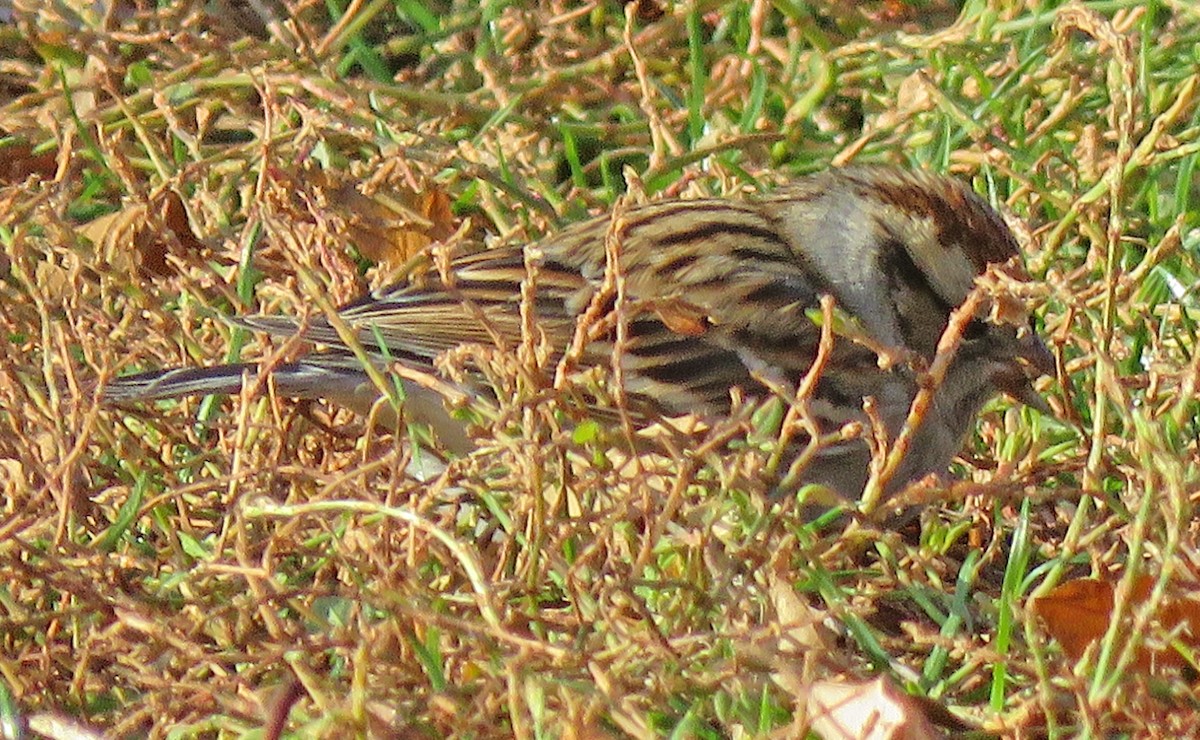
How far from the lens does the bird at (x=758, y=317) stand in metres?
3.67

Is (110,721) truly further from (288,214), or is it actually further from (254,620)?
(288,214)

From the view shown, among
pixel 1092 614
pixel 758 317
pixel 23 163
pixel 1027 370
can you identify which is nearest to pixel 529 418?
pixel 1092 614

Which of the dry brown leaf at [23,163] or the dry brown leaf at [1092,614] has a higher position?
the dry brown leaf at [1092,614]

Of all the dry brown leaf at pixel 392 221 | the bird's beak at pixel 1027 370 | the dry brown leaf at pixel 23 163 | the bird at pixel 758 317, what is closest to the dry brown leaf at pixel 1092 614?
the bird at pixel 758 317

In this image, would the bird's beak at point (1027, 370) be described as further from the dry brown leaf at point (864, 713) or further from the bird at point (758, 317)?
the dry brown leaf at point (864, 713)

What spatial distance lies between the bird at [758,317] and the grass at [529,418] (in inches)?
4.4

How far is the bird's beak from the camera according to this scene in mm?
3742

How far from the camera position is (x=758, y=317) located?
3869 mm

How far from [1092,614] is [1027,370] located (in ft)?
3.03

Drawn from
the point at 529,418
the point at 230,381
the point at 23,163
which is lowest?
the point at 23,163

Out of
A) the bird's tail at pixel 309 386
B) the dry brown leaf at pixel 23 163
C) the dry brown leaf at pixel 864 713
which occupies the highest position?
the dry brown leaf at pixel 864 713

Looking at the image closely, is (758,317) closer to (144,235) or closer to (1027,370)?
(1027,370)

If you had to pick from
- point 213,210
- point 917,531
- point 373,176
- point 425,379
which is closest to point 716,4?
point 373,176

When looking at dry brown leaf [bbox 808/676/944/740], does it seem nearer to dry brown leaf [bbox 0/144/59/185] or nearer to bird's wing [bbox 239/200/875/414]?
bird's wing [bbox 239/200/875/414]
